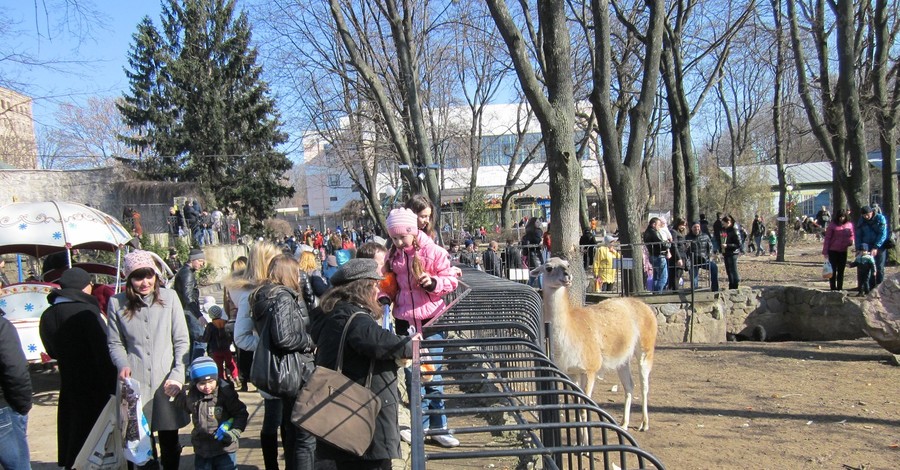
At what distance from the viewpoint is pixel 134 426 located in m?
4.15

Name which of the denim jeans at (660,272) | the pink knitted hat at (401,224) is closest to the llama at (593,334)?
the pink knitted hat at (401,224)

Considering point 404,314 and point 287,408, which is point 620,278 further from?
point 287,408

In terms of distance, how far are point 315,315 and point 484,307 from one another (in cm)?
122

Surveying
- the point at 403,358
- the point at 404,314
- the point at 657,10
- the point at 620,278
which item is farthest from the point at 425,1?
the point at 403,358

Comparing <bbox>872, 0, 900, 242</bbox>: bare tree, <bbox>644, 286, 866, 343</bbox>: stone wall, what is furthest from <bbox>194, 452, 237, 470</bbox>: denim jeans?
<bbox>872, 0, 900, 242</bbox>: bare tree

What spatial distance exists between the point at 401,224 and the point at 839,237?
1198 cm

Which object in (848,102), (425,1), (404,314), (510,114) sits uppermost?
(510,114)

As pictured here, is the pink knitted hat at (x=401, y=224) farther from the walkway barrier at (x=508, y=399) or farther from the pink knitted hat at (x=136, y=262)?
the pink knitted hat at (x=136, y=262)

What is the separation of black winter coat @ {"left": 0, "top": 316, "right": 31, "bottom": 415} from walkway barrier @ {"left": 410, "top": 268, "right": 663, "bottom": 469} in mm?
2431

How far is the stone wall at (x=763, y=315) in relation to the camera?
1220 centimetres

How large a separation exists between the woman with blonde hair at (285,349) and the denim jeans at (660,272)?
384 inches

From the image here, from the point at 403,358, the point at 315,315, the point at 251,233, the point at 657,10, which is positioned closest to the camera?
the point at 403,358

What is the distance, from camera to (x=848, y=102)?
14.8 metres

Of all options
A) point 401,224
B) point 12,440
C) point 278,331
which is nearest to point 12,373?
point 12,440
